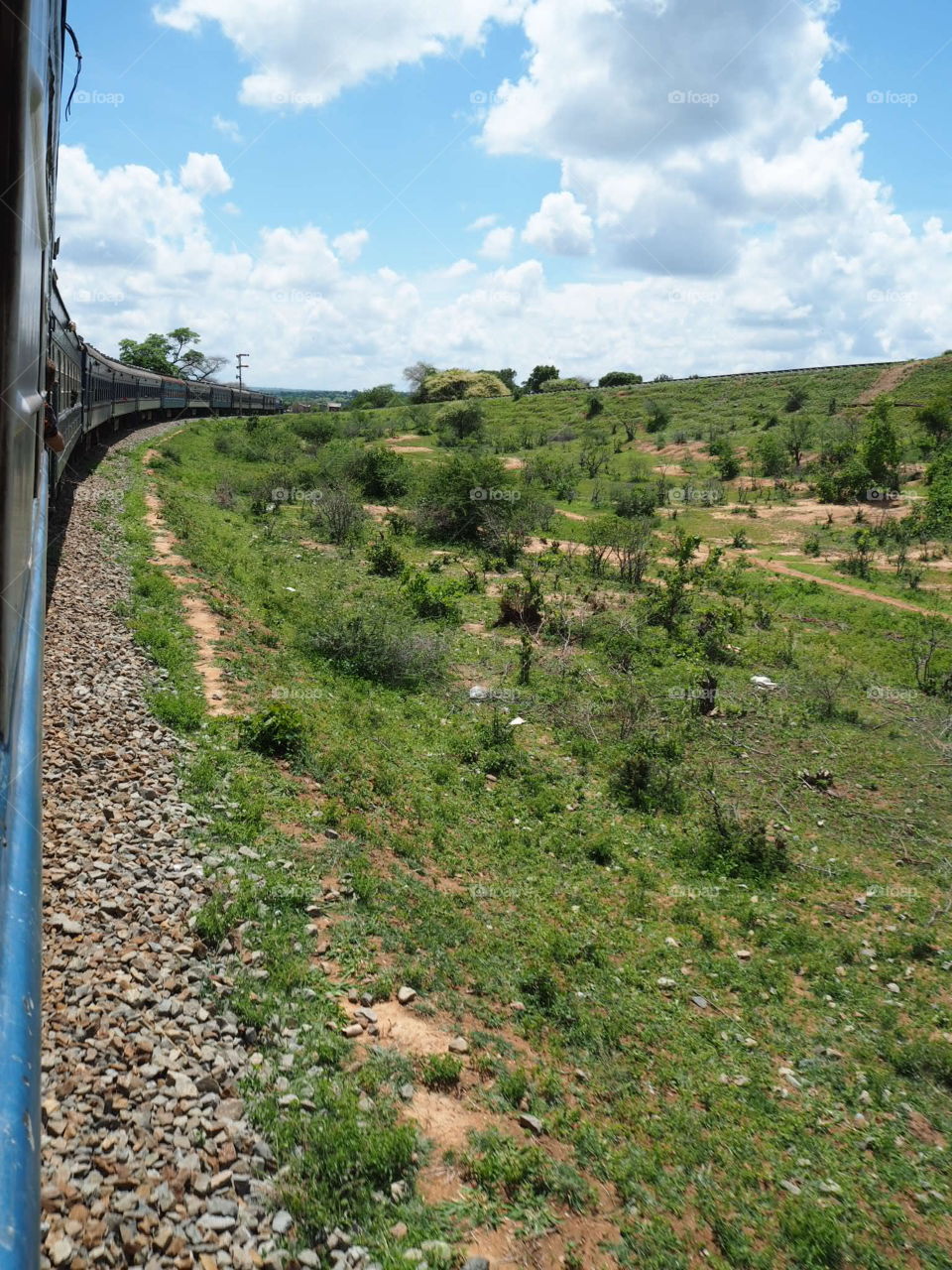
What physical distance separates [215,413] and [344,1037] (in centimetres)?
4322

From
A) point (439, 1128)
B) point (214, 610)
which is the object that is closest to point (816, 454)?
point (214, 610)

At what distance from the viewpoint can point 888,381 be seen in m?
50.4

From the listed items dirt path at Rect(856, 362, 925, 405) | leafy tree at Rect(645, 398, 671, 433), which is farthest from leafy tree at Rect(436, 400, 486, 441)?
dirt path at Rect(856, 362, 925, 405)

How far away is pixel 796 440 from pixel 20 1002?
123 ft

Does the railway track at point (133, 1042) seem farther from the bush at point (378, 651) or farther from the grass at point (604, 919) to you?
the bush at point (378, 651)

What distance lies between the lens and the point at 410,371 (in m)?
72.2

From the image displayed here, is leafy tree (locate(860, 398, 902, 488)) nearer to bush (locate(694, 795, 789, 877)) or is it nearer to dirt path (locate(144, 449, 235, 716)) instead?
bush (locate(694, 795, 789, 877))

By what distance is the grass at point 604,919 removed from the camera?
3857mm

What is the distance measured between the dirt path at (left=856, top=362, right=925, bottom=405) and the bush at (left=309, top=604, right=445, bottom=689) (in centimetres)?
4458

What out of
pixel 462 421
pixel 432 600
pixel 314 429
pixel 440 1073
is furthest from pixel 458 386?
pixel 440 1073

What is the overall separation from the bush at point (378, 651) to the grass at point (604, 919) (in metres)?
0.06

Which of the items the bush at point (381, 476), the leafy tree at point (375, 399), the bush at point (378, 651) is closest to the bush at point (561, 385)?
the leafy tree at point (375, 399)

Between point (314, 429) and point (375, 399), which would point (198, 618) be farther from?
point (375, 399)

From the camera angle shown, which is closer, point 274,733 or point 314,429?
point 274,733
